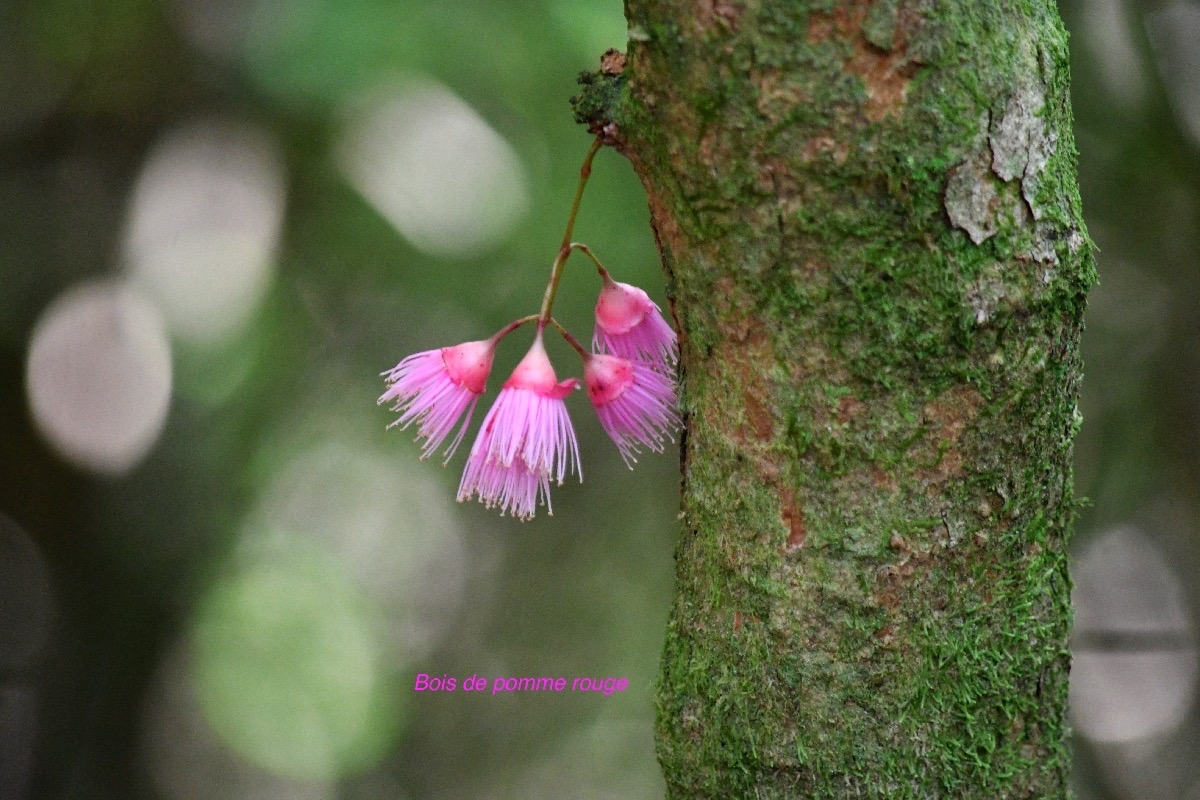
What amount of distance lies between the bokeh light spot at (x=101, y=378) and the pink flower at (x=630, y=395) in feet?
5.77

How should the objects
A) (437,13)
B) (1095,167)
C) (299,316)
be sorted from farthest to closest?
(299,316) < (1095,167) < (437,13)

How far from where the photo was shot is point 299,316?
248cm

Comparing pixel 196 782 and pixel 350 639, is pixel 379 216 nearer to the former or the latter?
pixel 350 639

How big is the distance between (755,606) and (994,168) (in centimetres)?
38

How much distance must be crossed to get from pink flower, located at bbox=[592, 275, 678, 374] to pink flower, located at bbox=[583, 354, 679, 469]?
0.10 ft

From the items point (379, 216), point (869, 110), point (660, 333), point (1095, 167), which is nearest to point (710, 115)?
point (869, 110)

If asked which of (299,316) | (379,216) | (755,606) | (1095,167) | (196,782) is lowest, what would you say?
(196,782)

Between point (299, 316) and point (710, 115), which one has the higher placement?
point (299, 316)

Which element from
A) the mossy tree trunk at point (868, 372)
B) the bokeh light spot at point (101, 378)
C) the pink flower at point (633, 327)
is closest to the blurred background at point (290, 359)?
the bokeh light spot at point (101, 378)

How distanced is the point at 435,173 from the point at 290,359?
2.12 feet

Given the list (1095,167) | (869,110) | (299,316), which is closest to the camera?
(869,110)

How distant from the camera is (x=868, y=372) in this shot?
70 cm

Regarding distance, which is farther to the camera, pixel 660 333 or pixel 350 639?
pixel 350 639

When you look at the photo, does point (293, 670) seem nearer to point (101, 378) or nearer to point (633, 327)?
point (101, 378)
